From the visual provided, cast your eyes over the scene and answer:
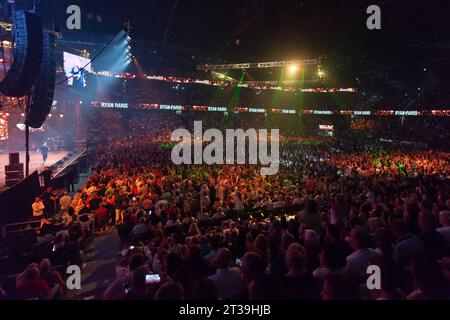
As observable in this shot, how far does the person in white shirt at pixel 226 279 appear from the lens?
3307mm

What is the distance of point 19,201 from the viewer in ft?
31.9

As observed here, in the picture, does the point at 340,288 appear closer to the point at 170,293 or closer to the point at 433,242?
the point at 170,293

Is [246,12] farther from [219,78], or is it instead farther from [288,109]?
[288,109]

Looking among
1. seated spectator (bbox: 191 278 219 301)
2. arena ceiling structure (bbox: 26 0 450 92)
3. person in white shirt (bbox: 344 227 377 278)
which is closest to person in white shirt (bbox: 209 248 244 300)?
seated spectator (bbox: 191 278 219 301)

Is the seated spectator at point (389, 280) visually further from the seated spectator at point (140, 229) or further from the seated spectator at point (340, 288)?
the seated spectator at point (140, 229)

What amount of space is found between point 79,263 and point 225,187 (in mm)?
5473

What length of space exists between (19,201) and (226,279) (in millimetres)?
8739

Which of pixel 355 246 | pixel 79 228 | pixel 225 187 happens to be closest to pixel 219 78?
pixel 225 187

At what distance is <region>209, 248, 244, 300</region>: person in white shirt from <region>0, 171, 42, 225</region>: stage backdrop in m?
7.83

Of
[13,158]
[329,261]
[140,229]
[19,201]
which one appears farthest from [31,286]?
[13,158]

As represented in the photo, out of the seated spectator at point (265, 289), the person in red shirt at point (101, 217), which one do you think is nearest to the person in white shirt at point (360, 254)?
the seated spectator at point (265, 289)

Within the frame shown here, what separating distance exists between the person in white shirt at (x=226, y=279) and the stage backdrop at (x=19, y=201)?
7.83 m

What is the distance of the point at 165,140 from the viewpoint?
32.7 m

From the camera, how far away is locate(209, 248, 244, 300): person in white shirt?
10.8 ft
